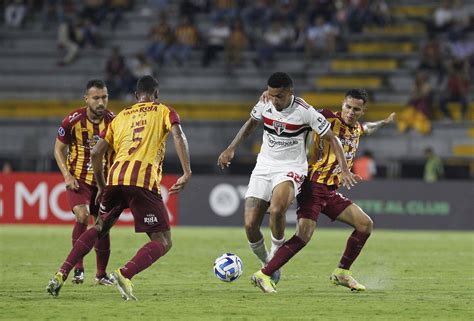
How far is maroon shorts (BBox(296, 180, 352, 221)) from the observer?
11047mm

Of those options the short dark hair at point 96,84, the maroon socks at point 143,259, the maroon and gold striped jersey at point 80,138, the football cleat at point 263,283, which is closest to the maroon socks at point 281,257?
the football cleat at point 263,283

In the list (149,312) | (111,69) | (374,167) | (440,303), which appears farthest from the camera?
(111,69)

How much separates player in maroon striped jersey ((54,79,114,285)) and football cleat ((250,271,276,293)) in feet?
5.67

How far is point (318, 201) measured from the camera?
36.5ft

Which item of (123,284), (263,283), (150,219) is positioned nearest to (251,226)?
(263,283)

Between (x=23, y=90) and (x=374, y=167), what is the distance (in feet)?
35.6

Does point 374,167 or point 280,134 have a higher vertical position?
point 280,134

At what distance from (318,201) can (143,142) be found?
6.66 feet

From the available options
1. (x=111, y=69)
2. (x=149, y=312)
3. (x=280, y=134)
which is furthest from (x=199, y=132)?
(x=149, y=312)

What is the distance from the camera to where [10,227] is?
22.6 meters

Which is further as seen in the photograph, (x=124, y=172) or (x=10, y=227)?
(x=10, y=227)

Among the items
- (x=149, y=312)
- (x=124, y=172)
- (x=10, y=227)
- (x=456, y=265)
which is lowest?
(x=10, y=227)

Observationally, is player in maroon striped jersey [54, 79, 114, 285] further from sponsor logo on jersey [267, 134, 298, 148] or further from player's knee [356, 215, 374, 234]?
player's knee [356, 215, 374, 234]

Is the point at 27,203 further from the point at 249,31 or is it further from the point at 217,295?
the point at 217,295
